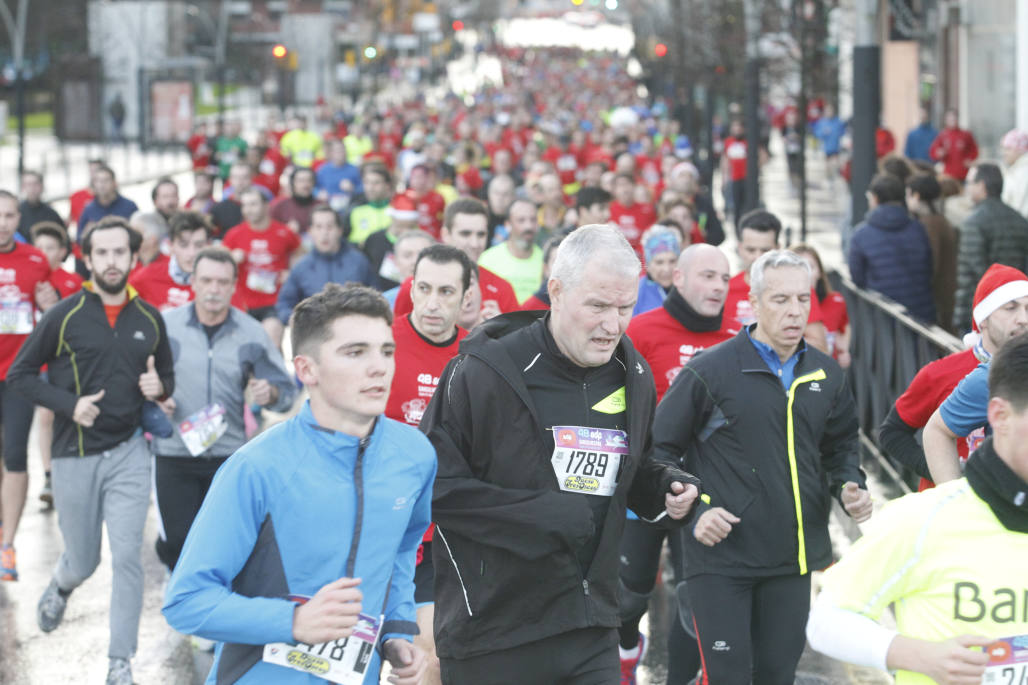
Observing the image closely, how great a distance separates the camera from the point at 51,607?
8.02 m

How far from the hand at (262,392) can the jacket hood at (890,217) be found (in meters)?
5.39

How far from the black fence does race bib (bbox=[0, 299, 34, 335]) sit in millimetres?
5343

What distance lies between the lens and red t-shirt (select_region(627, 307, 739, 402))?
7301 millimetres

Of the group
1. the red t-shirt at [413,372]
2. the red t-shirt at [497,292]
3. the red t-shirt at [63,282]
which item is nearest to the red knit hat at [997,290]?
the red t-shirt at [413,372]

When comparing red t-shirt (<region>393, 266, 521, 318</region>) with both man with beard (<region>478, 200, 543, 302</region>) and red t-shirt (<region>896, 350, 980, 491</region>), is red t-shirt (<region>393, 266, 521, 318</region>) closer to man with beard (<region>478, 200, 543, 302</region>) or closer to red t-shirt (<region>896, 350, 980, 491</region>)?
man with beard (<region>478, 200, 543, 302</region>)

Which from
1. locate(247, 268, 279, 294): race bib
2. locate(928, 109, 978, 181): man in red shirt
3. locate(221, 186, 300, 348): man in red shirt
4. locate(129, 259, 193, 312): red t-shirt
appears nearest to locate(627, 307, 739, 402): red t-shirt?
locate(129, 259, 193, 312): red t-shirt

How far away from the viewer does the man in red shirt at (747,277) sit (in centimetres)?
865

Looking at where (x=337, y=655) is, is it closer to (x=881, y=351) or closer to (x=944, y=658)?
(x=944, y=658)

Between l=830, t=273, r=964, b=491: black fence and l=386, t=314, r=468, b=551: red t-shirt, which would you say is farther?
l=830, t=273, r=964, b=491: black fence

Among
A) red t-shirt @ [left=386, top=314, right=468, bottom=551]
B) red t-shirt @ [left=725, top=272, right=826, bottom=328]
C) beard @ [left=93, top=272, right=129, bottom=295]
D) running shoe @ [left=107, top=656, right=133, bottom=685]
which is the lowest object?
running shoe @ [left=107, top=656, right=133, bottom=685]

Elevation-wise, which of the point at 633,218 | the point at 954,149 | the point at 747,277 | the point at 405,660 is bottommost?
the point at 405,660

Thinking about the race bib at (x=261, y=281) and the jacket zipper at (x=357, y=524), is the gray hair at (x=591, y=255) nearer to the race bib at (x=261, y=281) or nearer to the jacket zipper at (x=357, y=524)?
the jacket zipper at (x=357, y=524)

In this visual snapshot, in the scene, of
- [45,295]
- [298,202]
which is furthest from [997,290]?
[298,202]

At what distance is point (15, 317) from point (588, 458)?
612cm
